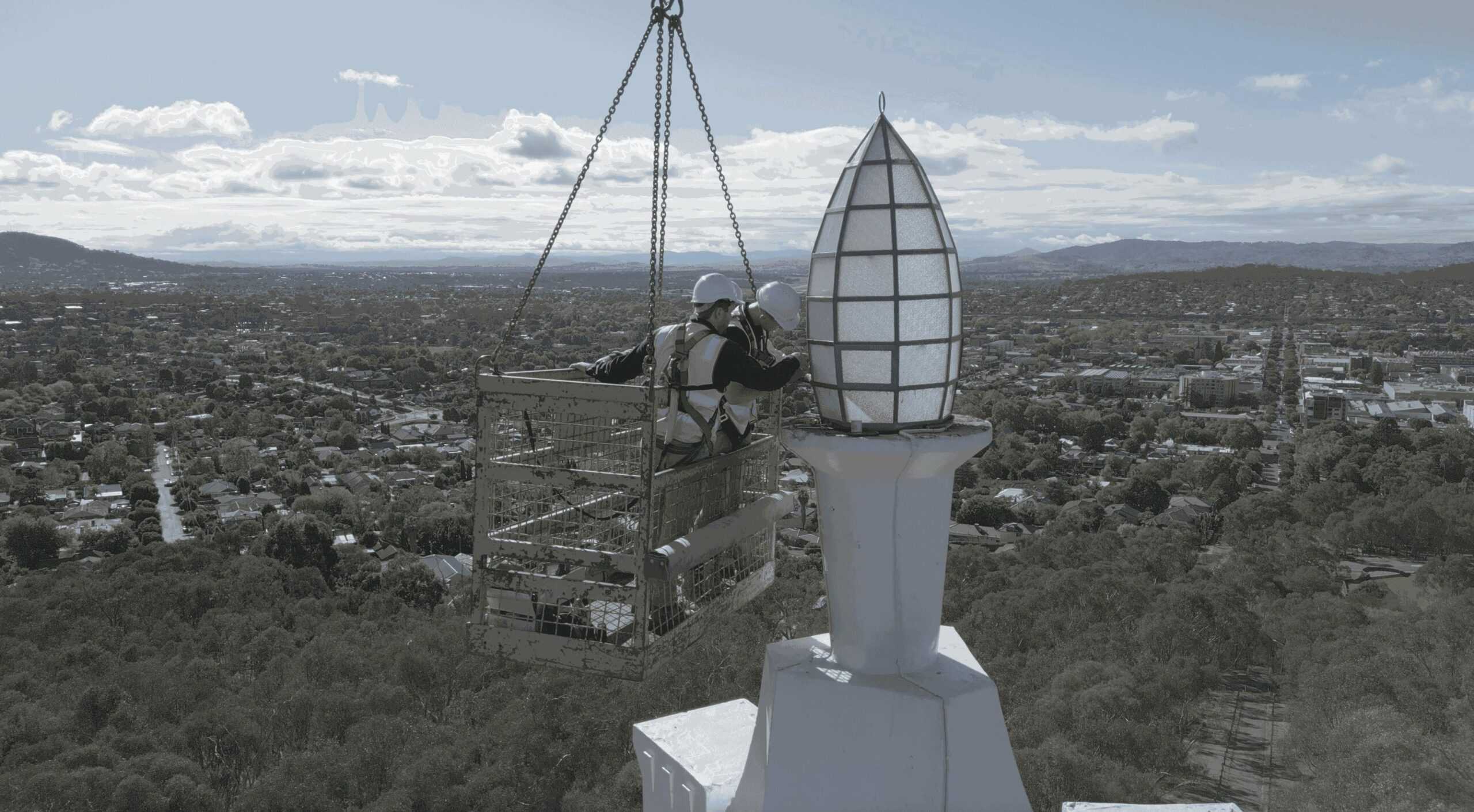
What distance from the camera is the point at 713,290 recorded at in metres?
7.01

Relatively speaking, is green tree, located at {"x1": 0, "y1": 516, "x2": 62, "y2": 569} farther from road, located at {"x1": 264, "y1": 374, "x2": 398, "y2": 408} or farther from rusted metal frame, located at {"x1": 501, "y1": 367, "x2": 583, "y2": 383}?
road, located at {"x1": 264, "y1": 374, "x2": 398, "y2": 408}

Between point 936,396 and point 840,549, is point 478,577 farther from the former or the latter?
point 936,396

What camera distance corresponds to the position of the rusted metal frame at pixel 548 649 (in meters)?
6.21

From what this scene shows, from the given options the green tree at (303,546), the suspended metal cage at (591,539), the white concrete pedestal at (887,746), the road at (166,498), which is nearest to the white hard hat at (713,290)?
the suspended metal cage at (591,539)

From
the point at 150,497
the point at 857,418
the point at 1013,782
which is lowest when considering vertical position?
the point at 150,497

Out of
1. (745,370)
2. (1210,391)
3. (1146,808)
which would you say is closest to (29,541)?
(745,370)

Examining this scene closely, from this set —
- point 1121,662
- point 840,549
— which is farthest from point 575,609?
point 1121,662

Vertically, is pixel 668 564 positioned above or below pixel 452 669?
above

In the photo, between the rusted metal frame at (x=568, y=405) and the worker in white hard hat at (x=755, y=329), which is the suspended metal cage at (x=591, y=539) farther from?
the worker in white hard hat at (x=755, y=329)

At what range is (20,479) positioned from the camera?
56.1 m

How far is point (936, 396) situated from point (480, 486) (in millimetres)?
2650

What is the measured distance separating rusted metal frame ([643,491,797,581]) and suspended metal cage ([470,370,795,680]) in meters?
0.01

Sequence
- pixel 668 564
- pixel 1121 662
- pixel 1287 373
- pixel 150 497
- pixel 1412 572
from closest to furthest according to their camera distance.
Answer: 1. pixel 668 564
2. pixel 1121 662
3. pixel 1412 572
4. pixel 150 497
5. pixel 1287 373

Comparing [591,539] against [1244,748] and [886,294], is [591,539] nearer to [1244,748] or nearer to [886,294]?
[886,294]
